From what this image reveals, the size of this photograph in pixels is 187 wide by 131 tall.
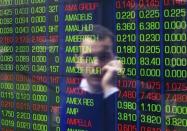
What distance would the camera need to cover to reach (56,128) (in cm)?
322

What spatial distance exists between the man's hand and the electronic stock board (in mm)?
36

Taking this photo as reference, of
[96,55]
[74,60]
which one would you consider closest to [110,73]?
[96,55]

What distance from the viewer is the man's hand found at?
9.71ft

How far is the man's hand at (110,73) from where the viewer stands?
2.96 metres

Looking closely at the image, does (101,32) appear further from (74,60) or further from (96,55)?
(74,60)

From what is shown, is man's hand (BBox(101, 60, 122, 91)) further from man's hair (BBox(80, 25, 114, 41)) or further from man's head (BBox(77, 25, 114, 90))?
man's hair (BBox(80, 25, 114, 41))

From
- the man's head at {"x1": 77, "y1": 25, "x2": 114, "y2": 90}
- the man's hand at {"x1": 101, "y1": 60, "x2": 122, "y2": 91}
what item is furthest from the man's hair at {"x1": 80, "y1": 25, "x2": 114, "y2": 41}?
the man's hand at {"x1": 101, "y1": 60, "x2": 122, "y2": 91}

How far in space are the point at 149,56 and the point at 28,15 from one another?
0.86m

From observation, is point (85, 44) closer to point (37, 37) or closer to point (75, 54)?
point (75, 54)

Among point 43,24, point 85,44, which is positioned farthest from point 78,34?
point 43,24

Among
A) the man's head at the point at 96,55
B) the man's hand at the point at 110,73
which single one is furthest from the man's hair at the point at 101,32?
the man's hand at the point at 110,73

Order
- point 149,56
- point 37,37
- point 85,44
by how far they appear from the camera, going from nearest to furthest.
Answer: point 149,56
point 85,44
point 37,37

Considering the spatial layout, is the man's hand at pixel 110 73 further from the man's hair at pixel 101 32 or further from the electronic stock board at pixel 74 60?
the man's hair at pixel 101 32

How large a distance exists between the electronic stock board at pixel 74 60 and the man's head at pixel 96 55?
4 centimetres
